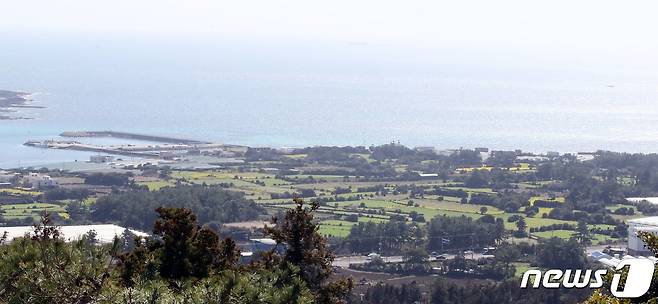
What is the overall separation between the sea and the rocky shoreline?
1070mm

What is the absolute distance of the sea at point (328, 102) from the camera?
74.4 metres

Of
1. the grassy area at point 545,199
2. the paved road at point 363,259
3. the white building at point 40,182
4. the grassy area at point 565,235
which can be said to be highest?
the grassy area at point 545,199

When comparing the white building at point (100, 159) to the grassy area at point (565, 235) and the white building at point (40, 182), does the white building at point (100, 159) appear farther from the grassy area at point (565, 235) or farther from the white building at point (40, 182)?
the grassy area at point (565, 235)

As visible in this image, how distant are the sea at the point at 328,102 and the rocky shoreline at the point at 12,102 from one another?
107 centimetres

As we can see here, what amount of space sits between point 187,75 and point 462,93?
1173 inches

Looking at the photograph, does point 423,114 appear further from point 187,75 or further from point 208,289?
point 208,289

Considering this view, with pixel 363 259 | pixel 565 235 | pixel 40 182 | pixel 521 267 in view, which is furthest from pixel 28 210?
pixel 521 267

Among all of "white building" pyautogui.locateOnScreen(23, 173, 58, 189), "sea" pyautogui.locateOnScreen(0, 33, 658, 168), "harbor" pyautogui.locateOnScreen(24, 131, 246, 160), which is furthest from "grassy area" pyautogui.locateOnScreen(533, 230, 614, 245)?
"sea" pyautogui.locateOnScreen(0, 33, 658, 168)

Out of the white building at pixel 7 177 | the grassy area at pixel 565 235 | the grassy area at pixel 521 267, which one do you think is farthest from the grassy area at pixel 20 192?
the grassy area at pixel 521 267

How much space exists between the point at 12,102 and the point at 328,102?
25953mm

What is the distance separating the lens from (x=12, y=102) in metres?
86.4

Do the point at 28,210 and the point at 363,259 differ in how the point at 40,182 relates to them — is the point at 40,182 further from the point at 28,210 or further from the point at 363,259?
the point at 363,259

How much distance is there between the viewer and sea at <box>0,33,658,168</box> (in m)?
74.4

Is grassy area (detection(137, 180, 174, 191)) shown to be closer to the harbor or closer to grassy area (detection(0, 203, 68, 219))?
grassy area (detection(0, 203, 68, 219))
